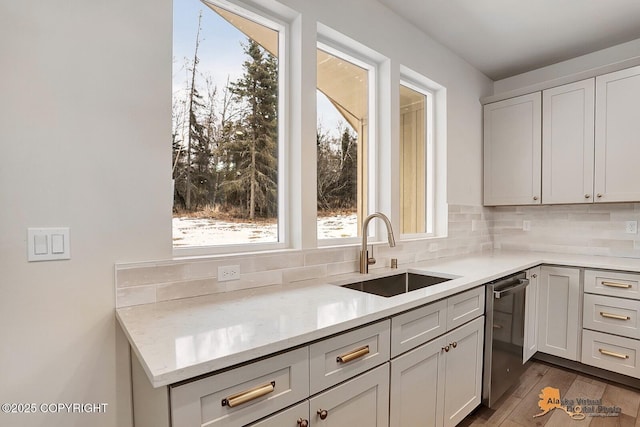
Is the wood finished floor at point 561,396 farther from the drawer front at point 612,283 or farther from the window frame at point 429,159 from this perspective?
the window frame at point 429,159

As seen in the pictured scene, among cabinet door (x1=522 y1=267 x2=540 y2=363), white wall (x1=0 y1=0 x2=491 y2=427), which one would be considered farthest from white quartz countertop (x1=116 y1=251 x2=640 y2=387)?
cabinet door (x1=522 y1=267 x2=540 y2=363)

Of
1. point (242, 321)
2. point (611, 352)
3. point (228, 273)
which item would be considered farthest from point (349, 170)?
point (611, 352)

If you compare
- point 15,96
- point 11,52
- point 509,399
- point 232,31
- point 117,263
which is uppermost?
point 232,31

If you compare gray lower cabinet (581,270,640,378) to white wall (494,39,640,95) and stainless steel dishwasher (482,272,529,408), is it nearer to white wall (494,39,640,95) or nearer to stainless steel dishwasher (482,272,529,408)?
stainless steel dishwasher (482,272,529,408)

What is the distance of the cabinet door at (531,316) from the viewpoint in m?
2.57

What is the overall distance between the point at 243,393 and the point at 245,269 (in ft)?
2.42

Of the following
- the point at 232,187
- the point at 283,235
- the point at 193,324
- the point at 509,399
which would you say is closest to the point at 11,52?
the point at 232,187

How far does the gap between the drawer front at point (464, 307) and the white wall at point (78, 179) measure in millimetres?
1387

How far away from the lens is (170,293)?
1396 millimetres

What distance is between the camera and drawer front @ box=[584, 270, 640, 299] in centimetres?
232

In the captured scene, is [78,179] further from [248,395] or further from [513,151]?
[513,151]

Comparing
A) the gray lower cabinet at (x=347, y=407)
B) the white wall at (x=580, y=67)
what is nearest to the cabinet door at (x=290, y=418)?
the gray lower cabinet at (x=347, y=407)

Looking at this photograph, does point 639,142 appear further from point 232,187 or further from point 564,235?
point 232,187

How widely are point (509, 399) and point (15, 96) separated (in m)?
3.00
